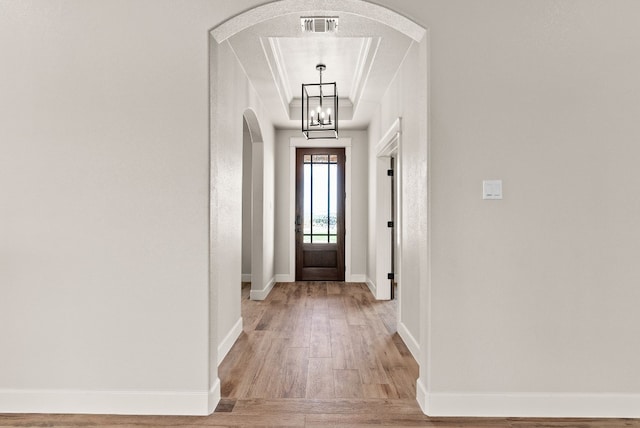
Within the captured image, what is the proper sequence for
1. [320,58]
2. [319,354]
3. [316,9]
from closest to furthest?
[316,9], [319,354], [320,58]

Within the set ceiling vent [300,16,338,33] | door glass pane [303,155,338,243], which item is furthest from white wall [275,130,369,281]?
ceiling vent [300,16,338,33]

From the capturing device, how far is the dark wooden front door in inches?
255

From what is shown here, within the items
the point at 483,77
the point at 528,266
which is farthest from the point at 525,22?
the point at 528,266

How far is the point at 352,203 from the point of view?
6422 mm

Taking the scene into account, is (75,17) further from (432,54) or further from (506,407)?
(506,407)

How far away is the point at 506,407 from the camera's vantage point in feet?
7.04

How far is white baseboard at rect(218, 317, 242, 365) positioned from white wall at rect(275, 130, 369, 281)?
279 cm

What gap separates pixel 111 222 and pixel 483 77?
88.4 inches

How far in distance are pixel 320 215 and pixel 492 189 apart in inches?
175

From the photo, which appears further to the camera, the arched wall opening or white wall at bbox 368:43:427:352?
white wall at bbox 368:43:427:352

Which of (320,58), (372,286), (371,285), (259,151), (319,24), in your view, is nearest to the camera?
(319,24)

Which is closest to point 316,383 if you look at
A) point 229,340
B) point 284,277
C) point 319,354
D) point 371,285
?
point 319,354

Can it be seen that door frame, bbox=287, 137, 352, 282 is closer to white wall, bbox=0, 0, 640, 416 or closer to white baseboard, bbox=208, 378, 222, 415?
white baseboard, bbox=208, 378, 222, 415

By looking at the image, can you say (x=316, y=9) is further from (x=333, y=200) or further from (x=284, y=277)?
(x=284, y=277)
